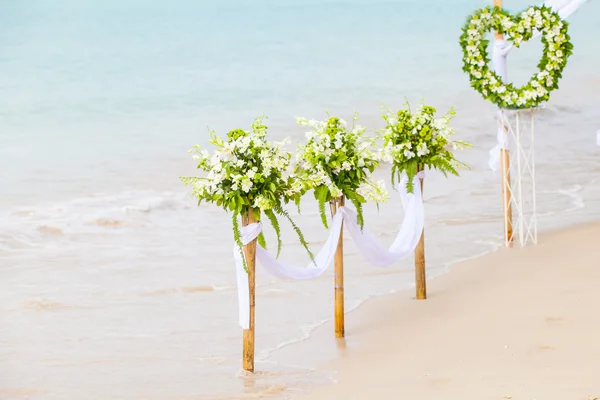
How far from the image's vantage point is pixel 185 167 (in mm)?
20781

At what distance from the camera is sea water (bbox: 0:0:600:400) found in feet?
25.1

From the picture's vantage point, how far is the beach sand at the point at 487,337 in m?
5.82

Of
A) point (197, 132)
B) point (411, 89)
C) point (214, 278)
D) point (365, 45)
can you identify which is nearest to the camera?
point (214, 278)

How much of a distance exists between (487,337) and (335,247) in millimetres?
1255

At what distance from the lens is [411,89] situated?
2472 cm

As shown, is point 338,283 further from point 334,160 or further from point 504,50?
point 504,50

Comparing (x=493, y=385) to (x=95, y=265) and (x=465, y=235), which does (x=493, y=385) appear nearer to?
(x=465, y=235)

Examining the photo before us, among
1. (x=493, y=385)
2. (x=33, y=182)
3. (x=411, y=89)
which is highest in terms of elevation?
(x=411, y=89)

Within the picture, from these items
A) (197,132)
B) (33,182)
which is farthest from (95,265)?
(197,132)

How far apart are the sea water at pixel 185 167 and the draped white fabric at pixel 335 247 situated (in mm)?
611

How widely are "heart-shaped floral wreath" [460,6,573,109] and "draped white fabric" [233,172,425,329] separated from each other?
202 cm

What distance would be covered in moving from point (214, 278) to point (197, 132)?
41.7 feet

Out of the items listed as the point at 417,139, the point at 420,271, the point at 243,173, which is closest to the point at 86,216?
the point at 420,271

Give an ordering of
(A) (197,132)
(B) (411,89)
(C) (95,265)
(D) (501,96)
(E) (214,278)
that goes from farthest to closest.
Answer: (B) (411,89)
(A) (197,132)
(C) (95,265)
(E) (214,278)
(D) (501,96)
